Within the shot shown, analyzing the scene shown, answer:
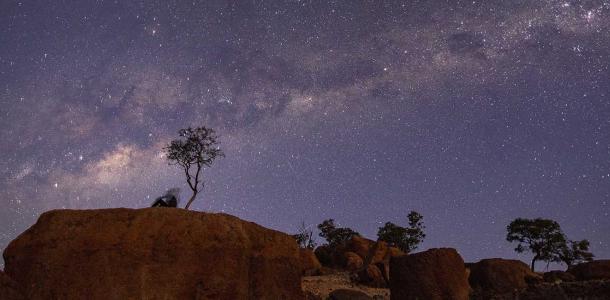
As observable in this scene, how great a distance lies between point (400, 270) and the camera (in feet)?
39.0

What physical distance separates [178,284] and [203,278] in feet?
1.14

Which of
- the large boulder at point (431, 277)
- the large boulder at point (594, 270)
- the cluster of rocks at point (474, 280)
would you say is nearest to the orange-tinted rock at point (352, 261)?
the cluster of rocks at point (474, 280)

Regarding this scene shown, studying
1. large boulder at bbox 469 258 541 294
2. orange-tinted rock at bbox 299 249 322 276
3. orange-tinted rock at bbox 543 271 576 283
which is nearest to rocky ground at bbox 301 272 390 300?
orange-tinted rock at bbox 299 249 322 276

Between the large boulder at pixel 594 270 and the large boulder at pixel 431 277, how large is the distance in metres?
10.1

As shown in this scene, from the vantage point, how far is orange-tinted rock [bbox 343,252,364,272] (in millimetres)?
25953

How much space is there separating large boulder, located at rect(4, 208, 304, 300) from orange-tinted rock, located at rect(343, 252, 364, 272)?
19664 millimetres

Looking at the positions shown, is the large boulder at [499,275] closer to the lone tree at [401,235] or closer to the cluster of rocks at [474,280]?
the cluster of rocks at [474,280]

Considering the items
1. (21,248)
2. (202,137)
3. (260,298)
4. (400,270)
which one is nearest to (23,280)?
(21,248)

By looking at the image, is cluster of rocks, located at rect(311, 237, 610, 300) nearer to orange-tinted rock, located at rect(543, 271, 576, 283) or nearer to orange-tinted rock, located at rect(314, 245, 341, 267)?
orange-tinted rock, located at rect(543, 271, 576, 283)

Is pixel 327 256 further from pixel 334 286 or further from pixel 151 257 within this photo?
pixel 151 257

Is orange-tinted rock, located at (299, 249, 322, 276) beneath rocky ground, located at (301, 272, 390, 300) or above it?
above

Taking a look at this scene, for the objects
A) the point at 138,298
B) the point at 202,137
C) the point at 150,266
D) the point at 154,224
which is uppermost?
the point at 202,137

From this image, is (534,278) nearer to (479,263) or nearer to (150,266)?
(479,263)

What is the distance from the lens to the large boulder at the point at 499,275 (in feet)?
51.2
